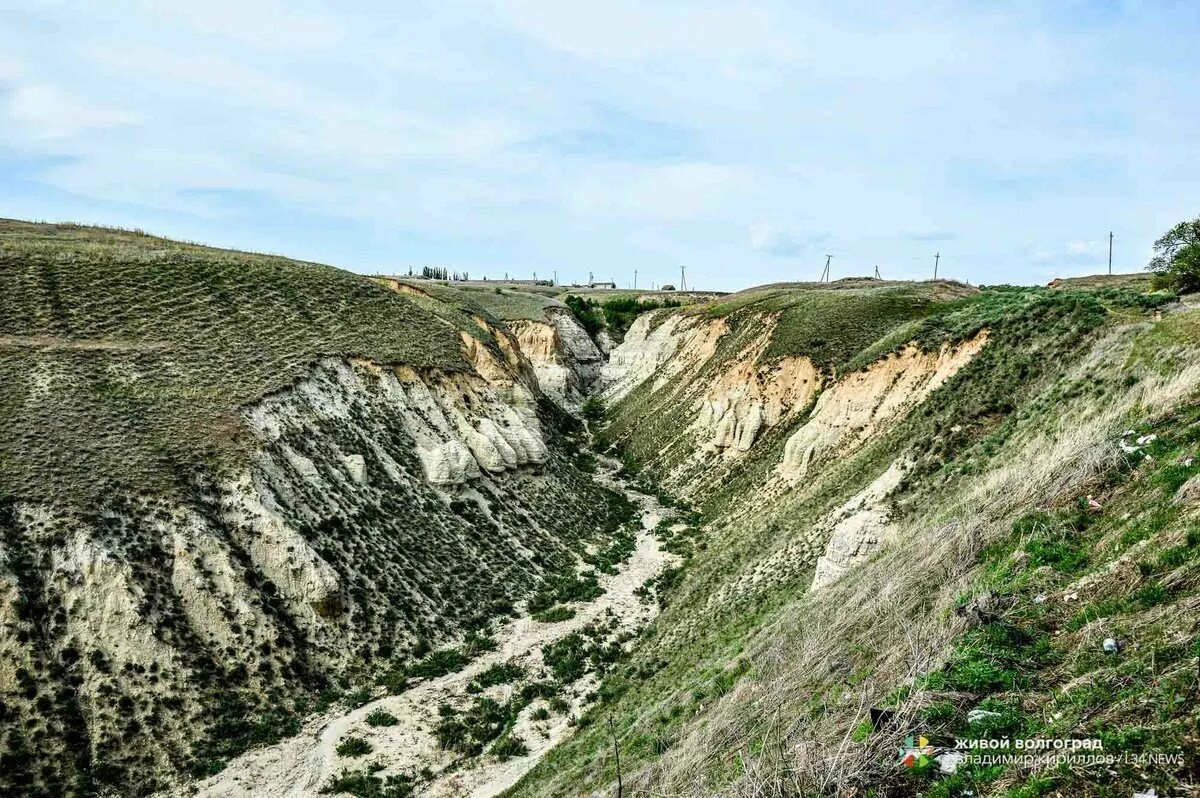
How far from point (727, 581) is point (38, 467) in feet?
75.7

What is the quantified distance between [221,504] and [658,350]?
50.1 m

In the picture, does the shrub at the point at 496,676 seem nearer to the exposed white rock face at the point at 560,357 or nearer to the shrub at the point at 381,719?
the shrub at the point at 381,719

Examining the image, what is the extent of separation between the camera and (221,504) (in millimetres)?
22531

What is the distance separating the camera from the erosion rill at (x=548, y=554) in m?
9.07

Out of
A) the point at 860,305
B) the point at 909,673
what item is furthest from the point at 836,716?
the point at 860,305

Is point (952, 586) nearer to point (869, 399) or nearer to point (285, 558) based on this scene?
point (285, 558)

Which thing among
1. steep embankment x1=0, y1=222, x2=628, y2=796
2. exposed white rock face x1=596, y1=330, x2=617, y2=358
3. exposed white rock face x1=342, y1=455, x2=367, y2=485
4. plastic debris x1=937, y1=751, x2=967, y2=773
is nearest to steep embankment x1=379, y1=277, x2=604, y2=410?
exposed white rock face x1=596, y1=330, x2=617, y2=358

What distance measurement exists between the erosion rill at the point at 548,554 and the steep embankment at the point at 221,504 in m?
0.12

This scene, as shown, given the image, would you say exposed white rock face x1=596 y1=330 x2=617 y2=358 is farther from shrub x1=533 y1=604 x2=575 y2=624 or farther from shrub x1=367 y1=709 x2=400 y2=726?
shrub x1=367 y1=709 x2=400 y2=726

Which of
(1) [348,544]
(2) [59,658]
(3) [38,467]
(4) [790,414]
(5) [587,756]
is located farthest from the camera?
(4) [790,414]

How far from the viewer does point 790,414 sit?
126 feet

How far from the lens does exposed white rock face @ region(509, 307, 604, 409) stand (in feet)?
215

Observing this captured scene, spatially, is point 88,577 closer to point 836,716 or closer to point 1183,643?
point 836,716

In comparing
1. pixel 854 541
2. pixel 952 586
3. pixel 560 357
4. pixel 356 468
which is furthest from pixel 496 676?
pixel 560 357
